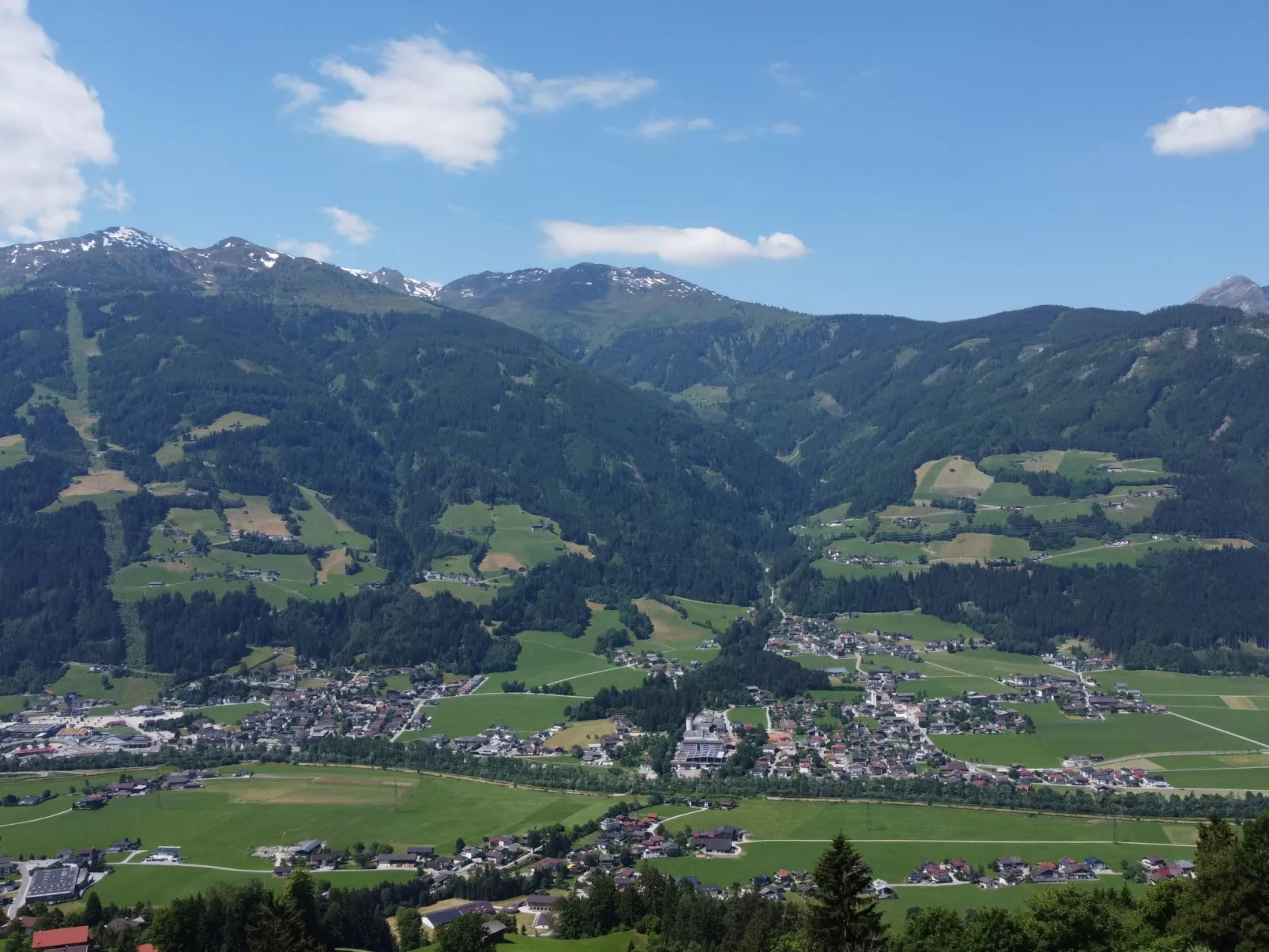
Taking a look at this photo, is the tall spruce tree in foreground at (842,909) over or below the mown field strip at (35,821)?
over

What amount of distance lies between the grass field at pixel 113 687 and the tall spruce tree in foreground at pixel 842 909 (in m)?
85.2

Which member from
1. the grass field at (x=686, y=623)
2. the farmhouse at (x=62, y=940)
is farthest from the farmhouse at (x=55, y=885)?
the grass field at (x=686, y=623)

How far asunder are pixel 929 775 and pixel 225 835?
46083mm

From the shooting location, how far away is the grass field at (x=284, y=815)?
209 feet

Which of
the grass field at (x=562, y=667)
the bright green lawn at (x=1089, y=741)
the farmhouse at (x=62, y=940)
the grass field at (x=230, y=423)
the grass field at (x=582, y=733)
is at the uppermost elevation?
the grass field at (x=230, y=423)

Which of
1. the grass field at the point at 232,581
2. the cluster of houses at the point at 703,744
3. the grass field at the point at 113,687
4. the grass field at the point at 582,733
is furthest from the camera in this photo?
the grass field at the point at 232,581

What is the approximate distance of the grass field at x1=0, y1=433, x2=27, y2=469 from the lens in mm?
140750

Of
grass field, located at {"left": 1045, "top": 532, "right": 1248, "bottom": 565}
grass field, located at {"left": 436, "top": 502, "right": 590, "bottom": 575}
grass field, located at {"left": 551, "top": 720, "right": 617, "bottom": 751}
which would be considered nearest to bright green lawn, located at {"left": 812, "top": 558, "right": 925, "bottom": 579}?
grass field, located at {"left": 1045, "top": 532, "right": 1248, "bottom": 565}

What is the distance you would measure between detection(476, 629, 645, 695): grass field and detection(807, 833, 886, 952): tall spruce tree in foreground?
2855 inches

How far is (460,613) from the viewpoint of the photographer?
121m

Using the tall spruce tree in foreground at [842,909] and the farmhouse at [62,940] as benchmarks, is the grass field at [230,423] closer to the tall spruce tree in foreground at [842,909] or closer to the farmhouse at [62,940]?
the farmhouse at [62,940]

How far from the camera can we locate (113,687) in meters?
101

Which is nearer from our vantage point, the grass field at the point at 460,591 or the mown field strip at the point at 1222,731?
the mown field strip at the point at 1222,731

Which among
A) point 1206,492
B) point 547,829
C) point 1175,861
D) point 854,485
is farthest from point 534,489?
point 1175,861
